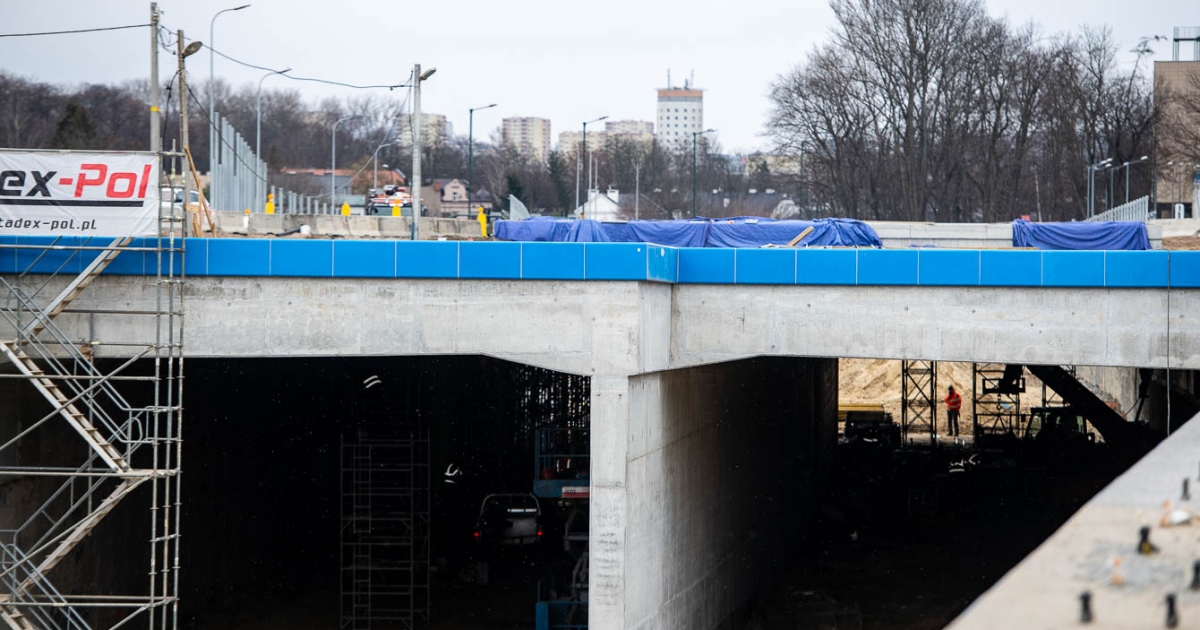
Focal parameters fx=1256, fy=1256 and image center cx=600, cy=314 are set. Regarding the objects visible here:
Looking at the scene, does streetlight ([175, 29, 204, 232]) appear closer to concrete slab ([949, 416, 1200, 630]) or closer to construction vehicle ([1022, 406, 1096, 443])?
concrete slab ([949, 416, 1200, 630])

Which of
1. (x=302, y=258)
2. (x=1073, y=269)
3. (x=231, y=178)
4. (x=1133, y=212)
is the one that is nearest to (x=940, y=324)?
(x=1073, y=269)

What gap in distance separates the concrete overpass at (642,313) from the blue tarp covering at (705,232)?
673cm

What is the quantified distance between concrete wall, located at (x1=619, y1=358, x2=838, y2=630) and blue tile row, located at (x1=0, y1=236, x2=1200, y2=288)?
180 cm

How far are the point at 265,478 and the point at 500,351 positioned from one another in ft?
39.6

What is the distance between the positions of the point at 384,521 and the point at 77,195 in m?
12.5

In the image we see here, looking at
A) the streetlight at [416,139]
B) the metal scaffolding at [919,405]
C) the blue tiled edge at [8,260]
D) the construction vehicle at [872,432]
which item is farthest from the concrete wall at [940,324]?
the metal scaffolding at [919,405]

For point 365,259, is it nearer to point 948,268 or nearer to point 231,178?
point 948,268

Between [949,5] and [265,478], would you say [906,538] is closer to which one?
[265,478]

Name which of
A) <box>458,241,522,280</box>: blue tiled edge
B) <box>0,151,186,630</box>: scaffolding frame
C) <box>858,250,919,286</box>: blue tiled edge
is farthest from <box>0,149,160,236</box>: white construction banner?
<box>858,250,919,286</box>: blue tiled edge

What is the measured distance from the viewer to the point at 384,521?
86.2 feet

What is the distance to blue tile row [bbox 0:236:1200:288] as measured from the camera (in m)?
15.7

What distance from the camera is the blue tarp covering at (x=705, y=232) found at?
2383 centimetres

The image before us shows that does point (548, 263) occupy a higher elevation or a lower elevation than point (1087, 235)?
lower

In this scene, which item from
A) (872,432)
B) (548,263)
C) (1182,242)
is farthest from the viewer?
(872,432)
